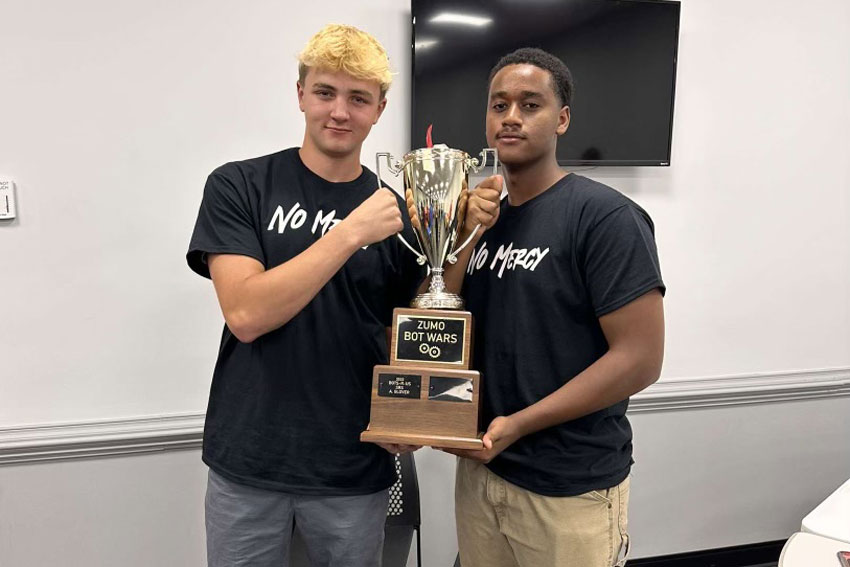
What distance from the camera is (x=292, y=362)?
4.11ft

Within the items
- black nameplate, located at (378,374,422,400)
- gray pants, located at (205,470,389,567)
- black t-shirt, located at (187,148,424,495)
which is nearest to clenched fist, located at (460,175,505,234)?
black t-shirt, located at (187,148,424,495)

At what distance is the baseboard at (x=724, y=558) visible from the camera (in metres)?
2.37

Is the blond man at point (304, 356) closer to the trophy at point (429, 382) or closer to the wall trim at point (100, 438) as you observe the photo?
the trophy at point (429, 382)

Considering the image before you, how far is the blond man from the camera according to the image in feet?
4.06

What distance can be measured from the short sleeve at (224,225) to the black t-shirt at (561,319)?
0.52 m

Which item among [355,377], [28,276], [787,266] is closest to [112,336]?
[28,276]

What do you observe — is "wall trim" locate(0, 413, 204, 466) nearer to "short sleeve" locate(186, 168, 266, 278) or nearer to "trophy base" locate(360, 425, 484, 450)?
"short sleeve" locate(186, 168, 266, 278)

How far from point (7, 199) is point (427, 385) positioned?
4.49 feet

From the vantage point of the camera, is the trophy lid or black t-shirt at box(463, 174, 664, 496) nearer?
black t-shirt at box(463, 174, 664, 496)

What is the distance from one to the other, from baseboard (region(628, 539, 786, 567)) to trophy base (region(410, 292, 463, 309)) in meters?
1.67

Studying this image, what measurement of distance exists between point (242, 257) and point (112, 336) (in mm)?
885

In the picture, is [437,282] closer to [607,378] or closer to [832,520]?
[607,378]

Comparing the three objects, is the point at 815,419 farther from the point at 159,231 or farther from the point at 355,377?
the point at 159,231

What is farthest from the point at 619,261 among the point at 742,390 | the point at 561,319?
the point at 742,390
